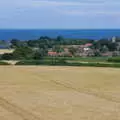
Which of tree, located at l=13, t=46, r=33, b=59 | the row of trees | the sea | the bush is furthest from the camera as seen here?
the sea

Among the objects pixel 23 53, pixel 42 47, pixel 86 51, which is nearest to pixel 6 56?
pixel 23 53

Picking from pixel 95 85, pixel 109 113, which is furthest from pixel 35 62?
pixel 109 113

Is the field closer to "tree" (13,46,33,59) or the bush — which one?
the bush

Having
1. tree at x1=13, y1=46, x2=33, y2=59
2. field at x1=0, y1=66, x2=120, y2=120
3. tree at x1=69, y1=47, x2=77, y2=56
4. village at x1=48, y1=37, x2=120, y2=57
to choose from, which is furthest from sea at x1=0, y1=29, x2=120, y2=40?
field at x1=0, y1=66, x2=120, y2=120

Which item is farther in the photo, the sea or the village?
the sea

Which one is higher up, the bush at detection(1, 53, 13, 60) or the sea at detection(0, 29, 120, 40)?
the bush at detection(1, 53, 13, 60)

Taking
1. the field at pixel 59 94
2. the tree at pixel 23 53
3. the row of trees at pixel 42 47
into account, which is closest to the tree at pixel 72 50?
the row of trees at pixel 42 47

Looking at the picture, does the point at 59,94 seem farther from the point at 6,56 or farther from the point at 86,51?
the point at 86,51

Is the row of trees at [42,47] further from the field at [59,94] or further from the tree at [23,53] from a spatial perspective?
the field at [59,94]

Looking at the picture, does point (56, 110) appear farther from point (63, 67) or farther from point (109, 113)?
point (63, 67)
